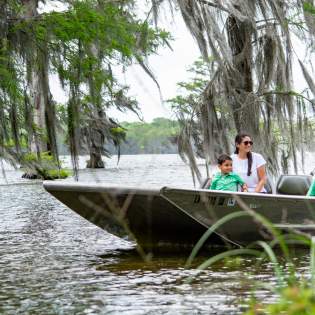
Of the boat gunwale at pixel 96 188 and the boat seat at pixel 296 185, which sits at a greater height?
the boat gunwale at pixel 96 188

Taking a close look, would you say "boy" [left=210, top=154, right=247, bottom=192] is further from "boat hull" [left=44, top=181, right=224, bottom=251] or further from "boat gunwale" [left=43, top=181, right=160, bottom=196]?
"boat gunwale" [left=43, top=181, right=160, bottom=196]

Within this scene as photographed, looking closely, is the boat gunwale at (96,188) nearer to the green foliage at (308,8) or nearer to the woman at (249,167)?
the woman at (249,167)

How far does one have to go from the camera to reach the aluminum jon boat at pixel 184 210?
8.05 m

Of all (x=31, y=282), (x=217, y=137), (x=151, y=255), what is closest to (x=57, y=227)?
(x=217, y=137)

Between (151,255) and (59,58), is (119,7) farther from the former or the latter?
(151,255)

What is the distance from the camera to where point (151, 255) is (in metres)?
8.61

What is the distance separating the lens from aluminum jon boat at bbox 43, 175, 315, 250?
8.05 meters

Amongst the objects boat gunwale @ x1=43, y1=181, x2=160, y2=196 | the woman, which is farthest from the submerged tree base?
boat gunwale @ x1=43, y1=181, x2=160, y2=196

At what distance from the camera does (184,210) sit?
26.8 ft

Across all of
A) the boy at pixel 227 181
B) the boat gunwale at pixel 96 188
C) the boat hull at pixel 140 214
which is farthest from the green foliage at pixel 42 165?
the boy at pixel 227 181

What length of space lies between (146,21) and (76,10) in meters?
1.83

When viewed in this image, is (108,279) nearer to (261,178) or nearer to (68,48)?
(261,178)

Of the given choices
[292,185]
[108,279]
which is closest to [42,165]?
[292,185]

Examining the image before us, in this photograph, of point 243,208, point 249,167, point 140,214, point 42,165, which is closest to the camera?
point 243,208
